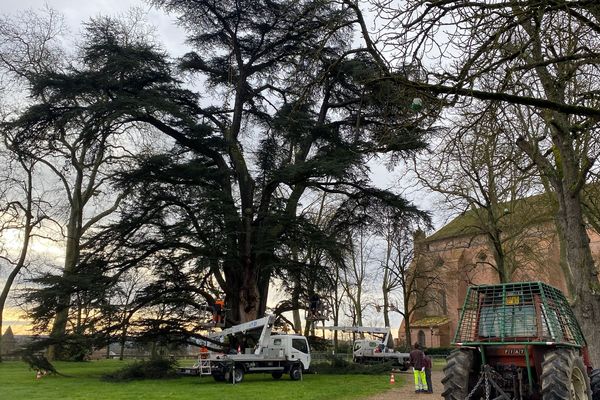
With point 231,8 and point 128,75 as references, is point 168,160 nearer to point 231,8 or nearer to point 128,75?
point 128,75

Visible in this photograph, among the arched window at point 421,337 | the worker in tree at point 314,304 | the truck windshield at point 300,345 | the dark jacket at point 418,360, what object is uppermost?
the worker in tree at point 314,304

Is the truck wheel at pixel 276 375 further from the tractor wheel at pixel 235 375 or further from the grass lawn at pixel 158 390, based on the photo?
the grass lawn at pixel 158 390

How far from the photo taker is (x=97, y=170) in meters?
33.4

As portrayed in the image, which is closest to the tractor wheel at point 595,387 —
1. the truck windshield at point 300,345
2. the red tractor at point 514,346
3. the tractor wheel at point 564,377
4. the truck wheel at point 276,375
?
the red tractor at point 514,346

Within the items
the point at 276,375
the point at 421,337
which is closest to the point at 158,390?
the point at 276,375

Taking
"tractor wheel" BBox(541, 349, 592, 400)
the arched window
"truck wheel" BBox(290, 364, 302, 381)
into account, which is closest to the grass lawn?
"truck wheel" BBox(290, 364, 302, 381)

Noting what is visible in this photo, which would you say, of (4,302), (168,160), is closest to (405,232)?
(168,160)

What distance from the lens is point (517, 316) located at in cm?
920

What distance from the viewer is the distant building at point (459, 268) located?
36.4 m

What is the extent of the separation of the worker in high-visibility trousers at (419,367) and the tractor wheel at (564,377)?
8729 mm

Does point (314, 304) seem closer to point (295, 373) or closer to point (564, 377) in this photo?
point (295, 373)

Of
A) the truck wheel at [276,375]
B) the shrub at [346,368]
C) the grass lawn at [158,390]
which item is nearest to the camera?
the grass lawn at [158,390]

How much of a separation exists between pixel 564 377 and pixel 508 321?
1.33m

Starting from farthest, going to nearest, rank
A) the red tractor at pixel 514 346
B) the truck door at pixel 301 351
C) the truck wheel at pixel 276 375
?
the truck door at pixel 301 351
the truck wheel at pixel 276 375
the red tractor at pixel 514 346
